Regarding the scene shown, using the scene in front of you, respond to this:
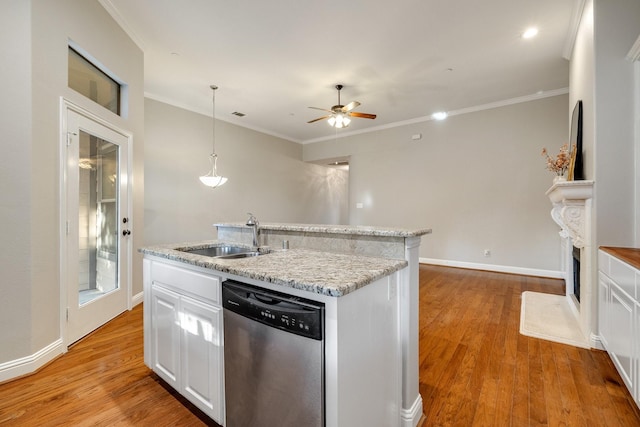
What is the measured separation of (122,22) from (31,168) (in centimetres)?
186

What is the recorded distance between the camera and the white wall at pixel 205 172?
465 cm

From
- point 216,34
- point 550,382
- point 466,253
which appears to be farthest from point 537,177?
point 216,34

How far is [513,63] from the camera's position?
362 centimetres

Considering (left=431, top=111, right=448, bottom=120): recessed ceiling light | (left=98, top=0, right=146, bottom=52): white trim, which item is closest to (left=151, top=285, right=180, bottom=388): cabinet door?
(left=98, top=0, right=146, bottom=52): white trim

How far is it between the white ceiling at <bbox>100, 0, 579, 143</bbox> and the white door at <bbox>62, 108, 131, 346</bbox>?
1324mm

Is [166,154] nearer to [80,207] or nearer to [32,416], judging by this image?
[80,207]

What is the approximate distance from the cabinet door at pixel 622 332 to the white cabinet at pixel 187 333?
2.32 metres

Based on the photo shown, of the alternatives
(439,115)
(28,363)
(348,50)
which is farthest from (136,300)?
(439,115)

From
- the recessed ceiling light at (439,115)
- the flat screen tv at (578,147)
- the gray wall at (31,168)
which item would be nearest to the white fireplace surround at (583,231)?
the flat screen tv at (578,147)

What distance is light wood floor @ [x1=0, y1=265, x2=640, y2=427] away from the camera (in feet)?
5.25

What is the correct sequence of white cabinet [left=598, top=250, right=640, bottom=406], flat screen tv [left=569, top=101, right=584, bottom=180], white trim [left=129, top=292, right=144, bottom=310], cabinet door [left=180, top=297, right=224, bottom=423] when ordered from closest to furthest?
cabinet door [left=180, top=297, right=224, bottom=423], white cabinet [left=598, top=250, right=640, bottom=406], flat screen tv [left=569, top=101, right=584, bottom=180], white trim [left=129, top=292, right=144, bottom=310]

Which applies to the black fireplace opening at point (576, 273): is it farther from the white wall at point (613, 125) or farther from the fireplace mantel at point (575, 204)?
the white wall at point (613, 125)

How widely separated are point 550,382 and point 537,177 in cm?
372

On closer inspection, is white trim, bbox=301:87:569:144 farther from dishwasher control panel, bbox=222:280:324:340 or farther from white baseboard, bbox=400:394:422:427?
dishwasher control panel, bbox=222:280:324:340
